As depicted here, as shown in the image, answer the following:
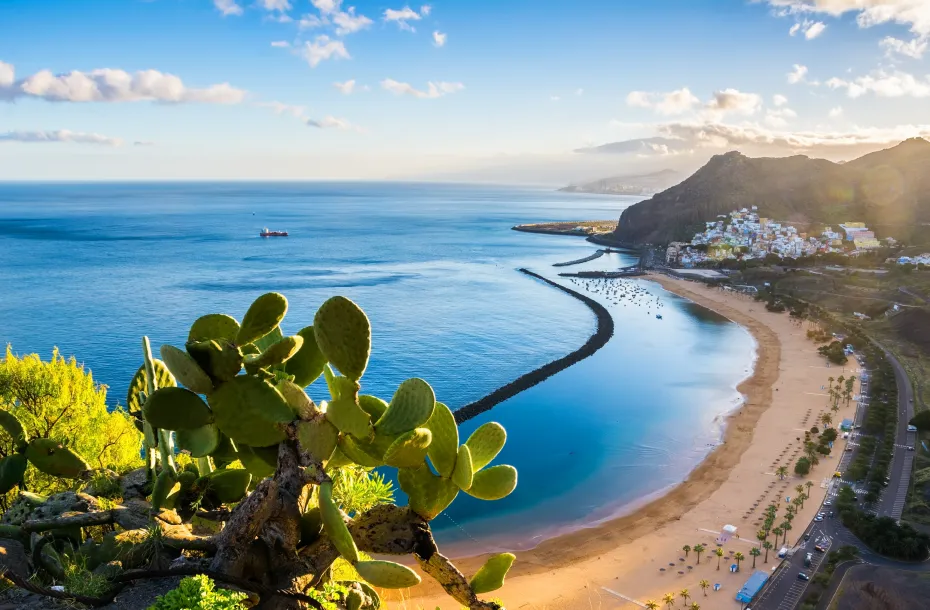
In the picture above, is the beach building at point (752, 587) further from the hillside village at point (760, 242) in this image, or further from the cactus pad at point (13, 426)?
the hillside village at point (760, 242)

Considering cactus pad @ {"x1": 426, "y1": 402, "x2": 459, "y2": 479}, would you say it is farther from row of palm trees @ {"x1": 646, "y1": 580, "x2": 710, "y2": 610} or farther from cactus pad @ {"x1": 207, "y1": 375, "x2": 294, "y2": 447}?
row of palm trees @ {"x1": 646, "y1": 580, "x2": 710, "y2": 610}

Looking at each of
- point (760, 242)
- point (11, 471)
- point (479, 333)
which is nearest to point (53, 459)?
point (11, 471)

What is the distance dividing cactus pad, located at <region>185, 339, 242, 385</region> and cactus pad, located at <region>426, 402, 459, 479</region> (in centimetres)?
135

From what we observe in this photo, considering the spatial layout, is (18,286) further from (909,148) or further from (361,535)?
(909,148)

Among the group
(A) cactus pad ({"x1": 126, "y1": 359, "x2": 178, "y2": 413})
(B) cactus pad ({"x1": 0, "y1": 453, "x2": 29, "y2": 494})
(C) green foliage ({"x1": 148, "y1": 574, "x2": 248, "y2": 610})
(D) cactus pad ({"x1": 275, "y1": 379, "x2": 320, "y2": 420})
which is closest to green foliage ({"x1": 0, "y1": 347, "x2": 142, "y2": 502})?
(B) cactus pad ({"x1": 0, "y1": 453, "x2": 29, "y2": 494})

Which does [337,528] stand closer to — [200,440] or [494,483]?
[494,483]

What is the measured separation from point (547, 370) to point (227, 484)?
40.8 metres

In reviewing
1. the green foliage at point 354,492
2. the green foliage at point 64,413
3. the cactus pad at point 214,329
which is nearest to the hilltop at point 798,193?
the green foliage at point 64,413

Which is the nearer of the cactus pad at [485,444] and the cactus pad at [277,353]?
the cactus pad at [277,353]

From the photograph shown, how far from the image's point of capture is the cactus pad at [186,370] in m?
3.47

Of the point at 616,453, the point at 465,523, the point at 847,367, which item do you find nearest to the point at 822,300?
the point at 847,367

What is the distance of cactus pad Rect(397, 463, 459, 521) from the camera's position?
3.99 m

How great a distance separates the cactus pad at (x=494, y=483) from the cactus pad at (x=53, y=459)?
179 inches

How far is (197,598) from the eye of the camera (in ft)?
11.3
